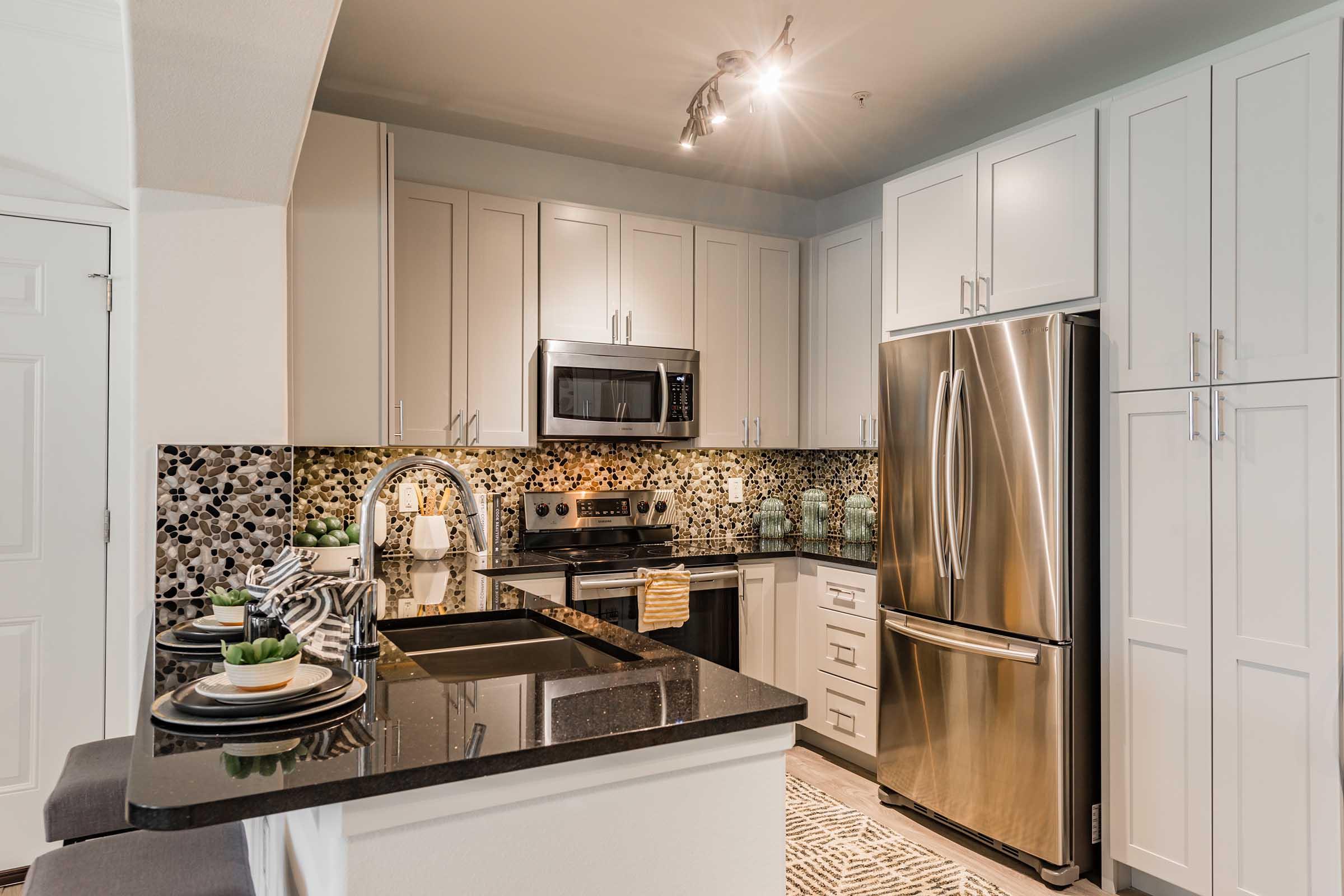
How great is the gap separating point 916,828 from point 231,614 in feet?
7.92

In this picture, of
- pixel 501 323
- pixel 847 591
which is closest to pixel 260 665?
pixel 501 323

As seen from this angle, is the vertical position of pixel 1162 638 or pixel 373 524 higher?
pixel 373 524

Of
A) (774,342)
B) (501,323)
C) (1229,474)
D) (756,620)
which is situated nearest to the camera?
(1229,474)

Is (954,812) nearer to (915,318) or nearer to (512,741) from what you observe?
(915,318)

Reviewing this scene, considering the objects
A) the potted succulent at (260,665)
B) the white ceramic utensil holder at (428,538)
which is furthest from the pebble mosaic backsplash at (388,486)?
the potted succulent at (260,665)

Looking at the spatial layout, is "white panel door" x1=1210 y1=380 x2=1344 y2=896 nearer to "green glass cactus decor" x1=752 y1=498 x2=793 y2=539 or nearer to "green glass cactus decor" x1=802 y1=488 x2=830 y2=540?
"green glass cactus decor" x1=802 y1=488 x2=830 y2=540

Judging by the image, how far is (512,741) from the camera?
1.10 metres

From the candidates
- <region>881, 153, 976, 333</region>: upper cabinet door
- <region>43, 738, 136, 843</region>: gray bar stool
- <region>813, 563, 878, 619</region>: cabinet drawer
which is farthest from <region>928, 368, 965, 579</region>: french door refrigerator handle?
<region>43, 738, 136, 843</region>: gray bar stool

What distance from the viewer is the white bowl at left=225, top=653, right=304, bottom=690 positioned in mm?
1204

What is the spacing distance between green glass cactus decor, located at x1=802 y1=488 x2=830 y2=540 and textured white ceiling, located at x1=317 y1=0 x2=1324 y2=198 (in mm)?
1691

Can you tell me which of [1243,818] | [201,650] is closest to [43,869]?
[201,650]

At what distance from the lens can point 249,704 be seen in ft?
3.91

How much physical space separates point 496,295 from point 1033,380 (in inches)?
82.8

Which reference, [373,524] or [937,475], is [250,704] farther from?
[937,475]
